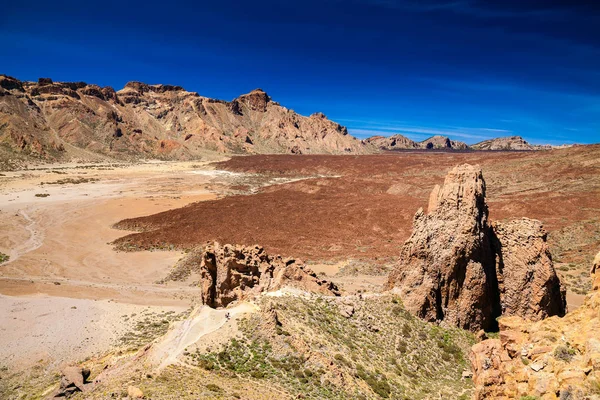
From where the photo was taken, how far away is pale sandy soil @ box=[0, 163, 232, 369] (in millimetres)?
20875

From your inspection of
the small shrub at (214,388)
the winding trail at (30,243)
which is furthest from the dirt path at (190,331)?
the winding trail at (30,243)

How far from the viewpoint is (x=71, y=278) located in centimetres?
3133

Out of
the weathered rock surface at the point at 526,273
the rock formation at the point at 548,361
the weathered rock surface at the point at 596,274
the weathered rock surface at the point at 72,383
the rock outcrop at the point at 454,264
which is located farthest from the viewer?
the weathered rock surface at the point at 526,273

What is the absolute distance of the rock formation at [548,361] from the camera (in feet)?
22.0

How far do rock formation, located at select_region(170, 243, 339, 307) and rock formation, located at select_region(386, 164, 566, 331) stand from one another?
15.5 ft

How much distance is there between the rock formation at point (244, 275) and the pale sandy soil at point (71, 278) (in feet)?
23.4

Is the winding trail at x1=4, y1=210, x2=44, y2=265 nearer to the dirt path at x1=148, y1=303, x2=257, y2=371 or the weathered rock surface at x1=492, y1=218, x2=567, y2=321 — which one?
the dirt path at x1=148, y1=303, x2=257, y2=371

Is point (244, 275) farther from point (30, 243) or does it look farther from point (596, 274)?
point (30, 243)

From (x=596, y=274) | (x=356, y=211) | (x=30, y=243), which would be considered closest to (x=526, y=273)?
(x=596, y=274)

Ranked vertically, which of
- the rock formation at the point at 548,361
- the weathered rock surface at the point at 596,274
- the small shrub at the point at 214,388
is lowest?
the small shrub at the point at 214,388

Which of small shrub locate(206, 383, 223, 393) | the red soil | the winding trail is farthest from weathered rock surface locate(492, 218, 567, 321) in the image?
the winding trail

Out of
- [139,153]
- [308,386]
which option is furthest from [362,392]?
[139,153]

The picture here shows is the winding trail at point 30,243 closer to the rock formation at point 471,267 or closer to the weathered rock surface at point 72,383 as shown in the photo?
the weathered rock surface at point 72,383

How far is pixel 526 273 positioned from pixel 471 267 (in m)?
3.10
